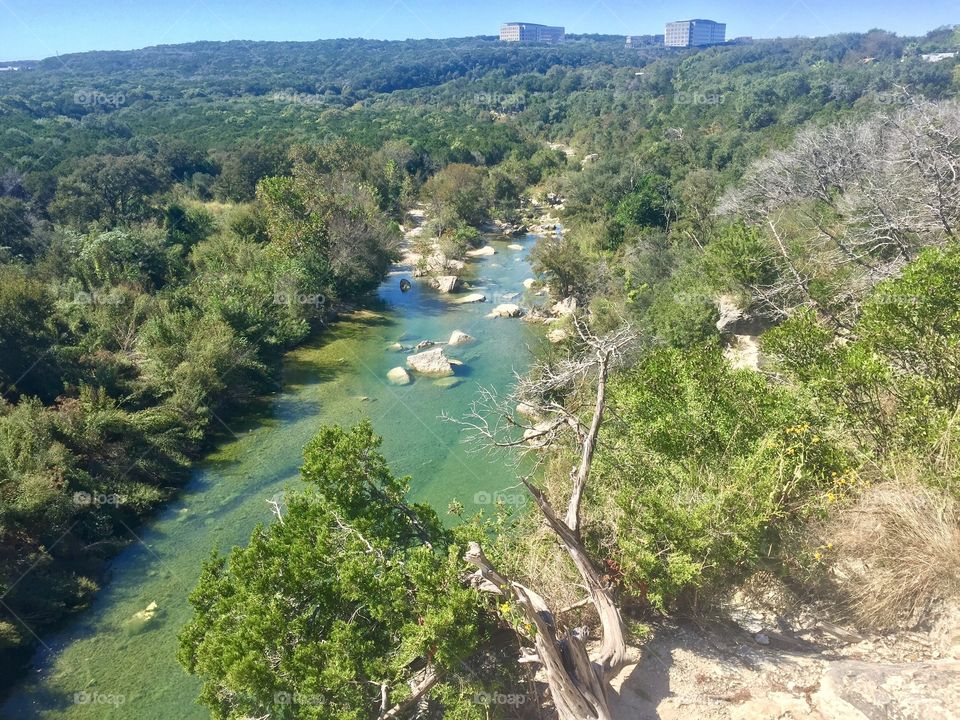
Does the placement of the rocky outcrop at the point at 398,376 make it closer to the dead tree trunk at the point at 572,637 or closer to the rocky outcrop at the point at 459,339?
the rocky outcrop at the point at 459,339

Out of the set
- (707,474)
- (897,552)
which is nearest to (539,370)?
(707,474)

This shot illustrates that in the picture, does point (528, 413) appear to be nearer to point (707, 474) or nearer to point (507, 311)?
point (707, 474)

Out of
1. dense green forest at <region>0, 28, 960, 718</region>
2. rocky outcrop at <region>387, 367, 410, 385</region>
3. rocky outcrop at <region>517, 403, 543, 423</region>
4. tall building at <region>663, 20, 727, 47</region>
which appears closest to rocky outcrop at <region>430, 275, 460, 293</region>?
dense green forest at <region>0, 28, 960, 718</region>

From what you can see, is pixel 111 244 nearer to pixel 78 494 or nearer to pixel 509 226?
pixel 78 494

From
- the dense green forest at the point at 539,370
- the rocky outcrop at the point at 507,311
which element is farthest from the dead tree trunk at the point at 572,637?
the rocky outcrop at the point at 507,311

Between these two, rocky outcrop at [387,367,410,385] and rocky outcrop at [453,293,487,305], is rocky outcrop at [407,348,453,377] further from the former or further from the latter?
rocky outcrop at [453,293,487,305]

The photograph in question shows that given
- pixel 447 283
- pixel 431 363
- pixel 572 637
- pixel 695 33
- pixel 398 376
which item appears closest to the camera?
pixel 572 637

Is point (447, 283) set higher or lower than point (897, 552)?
lower
